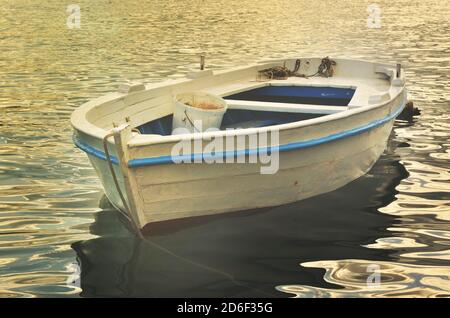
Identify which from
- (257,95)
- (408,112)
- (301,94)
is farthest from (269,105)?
(408,112)

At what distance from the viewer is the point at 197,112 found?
37.1 ft

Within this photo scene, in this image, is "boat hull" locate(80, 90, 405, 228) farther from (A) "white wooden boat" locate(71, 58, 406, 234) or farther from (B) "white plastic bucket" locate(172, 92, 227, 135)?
(B) "white plastic bucket" locate(172, 92, 227, 135)

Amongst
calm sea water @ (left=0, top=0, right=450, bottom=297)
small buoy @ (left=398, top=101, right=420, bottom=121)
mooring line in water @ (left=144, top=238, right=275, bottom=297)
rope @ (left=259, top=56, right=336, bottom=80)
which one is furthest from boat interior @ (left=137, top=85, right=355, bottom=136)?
small buoy @ (left=398, top=101, right=420, bottom=121)

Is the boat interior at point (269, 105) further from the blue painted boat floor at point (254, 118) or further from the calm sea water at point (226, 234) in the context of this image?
the calm sea water at point (226, 234)

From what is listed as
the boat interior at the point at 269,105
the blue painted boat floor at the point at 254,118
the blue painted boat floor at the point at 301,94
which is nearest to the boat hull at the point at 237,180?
the boat interior at the point at 269,105

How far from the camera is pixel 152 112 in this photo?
1176 centimetres

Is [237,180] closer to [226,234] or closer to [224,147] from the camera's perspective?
[224,147]

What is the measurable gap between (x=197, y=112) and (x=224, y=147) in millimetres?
2432

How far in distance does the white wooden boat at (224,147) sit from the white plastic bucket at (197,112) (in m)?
0.35

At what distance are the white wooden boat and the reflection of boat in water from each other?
1.05 feet

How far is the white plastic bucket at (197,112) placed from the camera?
37.2ft

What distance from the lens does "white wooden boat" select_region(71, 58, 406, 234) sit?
344 inches
